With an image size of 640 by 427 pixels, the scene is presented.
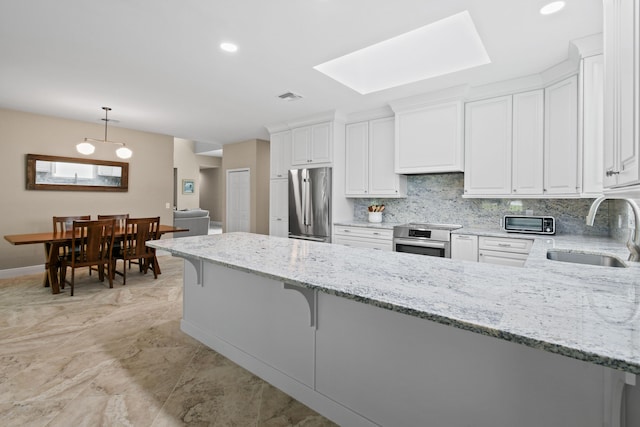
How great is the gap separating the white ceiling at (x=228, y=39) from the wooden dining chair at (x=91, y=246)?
168 cm

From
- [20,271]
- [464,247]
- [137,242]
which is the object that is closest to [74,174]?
[20,271]

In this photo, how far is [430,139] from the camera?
3.86 metres

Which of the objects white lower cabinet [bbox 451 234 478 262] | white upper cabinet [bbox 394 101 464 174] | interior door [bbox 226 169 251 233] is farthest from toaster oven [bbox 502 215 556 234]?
interior door [bbox 226 169 251 233]

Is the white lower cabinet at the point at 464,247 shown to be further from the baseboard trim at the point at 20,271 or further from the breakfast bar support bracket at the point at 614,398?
the baseboard trim at the point at 20,271

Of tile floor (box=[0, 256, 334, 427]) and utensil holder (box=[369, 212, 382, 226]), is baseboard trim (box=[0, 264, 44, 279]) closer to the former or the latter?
tile floor (box=[0, 256, 334, 427])

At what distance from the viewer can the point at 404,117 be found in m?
4.08

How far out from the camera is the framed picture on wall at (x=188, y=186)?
434 inches

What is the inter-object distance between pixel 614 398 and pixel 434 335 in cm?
55

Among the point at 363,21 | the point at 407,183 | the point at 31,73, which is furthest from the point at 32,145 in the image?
the point at 407,183

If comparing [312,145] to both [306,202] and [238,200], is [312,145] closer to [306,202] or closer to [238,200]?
[306,202]

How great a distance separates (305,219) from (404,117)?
207 centimetres

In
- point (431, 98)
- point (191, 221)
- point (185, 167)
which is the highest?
point (185, 167)

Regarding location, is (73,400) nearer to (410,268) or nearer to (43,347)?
(43,347)

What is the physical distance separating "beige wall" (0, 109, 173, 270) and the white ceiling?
0.65 m
